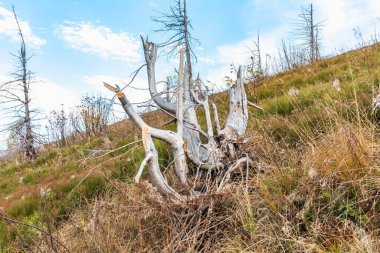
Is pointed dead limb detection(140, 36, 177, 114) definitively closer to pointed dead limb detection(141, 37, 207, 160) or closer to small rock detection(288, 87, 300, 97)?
pointed dead limb detection(141, 37, 207, 160)

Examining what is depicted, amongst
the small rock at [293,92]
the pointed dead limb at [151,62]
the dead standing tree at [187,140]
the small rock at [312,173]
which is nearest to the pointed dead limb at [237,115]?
the dead standing tree at [187,140]

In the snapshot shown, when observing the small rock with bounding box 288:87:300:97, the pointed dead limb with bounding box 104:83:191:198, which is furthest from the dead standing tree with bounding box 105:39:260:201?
the small rock with bounding box 288:87:300:97

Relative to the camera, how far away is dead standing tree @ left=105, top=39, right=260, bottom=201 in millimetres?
3125

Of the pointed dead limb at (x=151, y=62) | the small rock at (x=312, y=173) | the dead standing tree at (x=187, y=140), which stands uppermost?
the pointed dead limb at (x=151, y=62)

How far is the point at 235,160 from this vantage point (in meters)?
3.79

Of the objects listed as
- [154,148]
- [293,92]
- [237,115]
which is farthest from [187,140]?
[293,92]

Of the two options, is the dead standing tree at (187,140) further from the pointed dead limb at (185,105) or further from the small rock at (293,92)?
the small rock at (293,92)

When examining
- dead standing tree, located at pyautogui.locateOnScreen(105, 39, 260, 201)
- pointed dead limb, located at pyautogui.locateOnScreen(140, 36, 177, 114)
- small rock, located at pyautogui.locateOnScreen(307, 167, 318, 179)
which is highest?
pointed dead limb, located at pyautogui.locateOnScreen(140, 36, 177, 114)

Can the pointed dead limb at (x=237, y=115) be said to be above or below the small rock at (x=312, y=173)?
above

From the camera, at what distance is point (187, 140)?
12.9 ft

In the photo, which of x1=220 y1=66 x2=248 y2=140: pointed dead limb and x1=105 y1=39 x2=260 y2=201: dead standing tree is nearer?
x1=105 y1=39 x2=260 y2=201: dead standing tree

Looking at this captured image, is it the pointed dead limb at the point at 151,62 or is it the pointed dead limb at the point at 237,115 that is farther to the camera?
the pointed dead limb at the point at 237,115

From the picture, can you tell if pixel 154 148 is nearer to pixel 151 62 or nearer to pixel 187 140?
pixel 187 140

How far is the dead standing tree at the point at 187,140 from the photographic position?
3.12 metres
